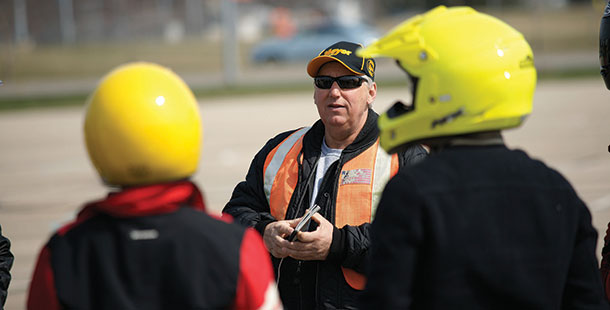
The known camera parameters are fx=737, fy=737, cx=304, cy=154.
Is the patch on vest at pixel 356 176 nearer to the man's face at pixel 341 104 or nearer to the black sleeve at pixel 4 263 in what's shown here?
the man's face at pixel 341 104

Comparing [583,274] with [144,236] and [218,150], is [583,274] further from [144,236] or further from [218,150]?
[218,150]

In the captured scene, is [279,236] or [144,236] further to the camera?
[279,236]

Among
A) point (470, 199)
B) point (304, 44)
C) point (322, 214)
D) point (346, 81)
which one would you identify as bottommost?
point (322, 214)

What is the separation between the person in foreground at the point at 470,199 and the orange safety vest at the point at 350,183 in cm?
132

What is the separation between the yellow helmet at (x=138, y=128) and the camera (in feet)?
6.86

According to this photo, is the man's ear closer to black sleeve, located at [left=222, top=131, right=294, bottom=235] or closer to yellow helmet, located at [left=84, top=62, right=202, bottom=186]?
black sleeve, located at [left=222, top=131, right=294, bottom=235]

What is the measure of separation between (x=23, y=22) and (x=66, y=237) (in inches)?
1832

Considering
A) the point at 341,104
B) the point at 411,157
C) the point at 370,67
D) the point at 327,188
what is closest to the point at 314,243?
the point at 327,188

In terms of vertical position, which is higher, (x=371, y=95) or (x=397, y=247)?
(x=371, y=95)

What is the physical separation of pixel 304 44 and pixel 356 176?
34.6m

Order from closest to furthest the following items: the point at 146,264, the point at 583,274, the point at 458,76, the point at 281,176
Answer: the point at 146,264
the point at 458,76
the point at 583,274
the point at 281,176

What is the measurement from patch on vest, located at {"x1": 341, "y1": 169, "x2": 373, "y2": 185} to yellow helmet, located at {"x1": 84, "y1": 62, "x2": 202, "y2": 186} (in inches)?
63.1

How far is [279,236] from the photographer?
357 cm

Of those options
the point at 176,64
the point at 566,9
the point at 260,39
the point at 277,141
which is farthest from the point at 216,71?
the point at 277,141
